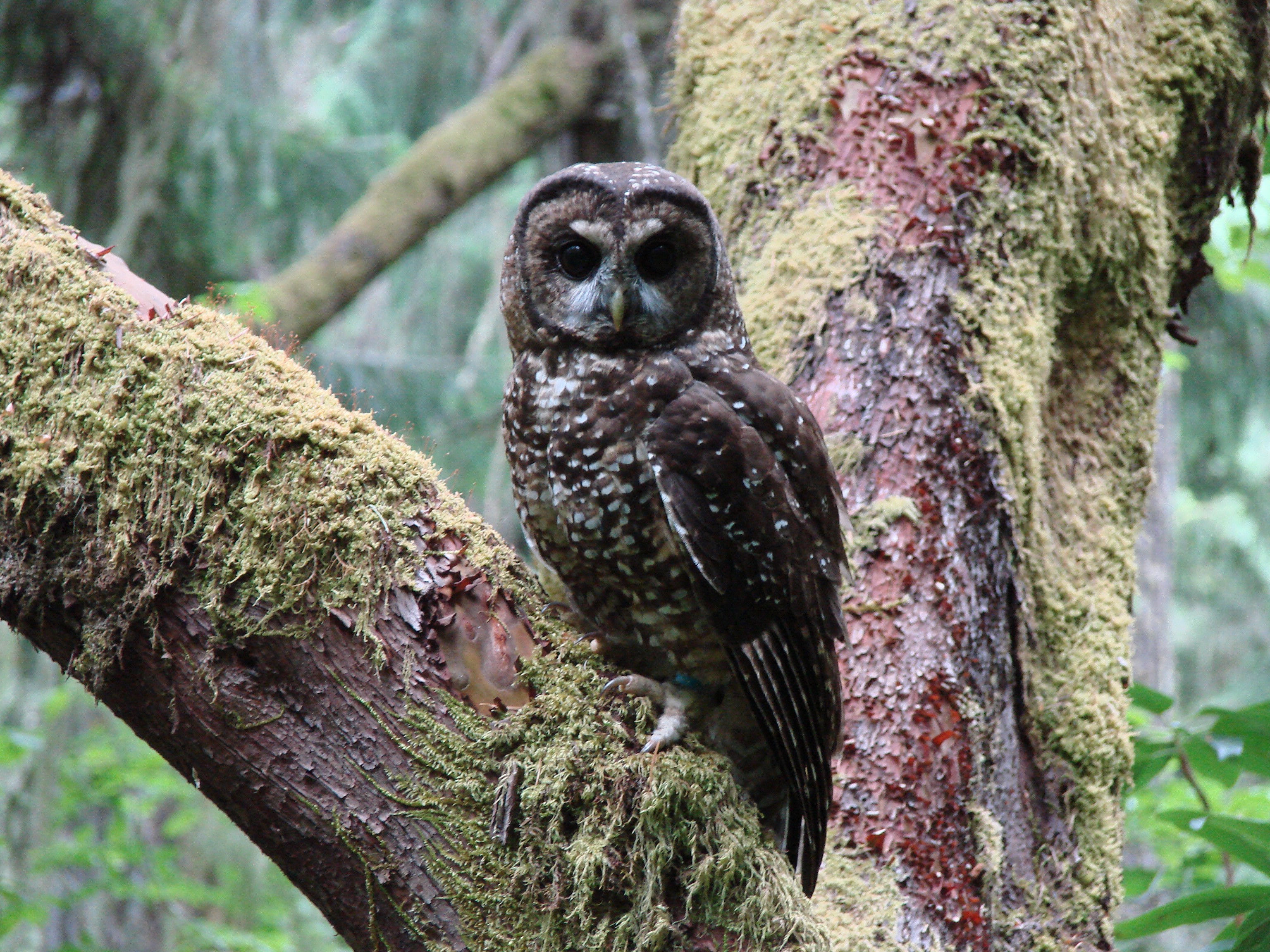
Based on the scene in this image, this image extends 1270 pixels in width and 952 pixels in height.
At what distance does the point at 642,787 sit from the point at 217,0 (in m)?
6.40

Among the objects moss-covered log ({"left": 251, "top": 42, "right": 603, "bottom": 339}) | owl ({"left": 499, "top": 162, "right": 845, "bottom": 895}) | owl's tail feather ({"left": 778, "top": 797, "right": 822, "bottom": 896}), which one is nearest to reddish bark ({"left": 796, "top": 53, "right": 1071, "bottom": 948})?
owl's tail feather ({"left": 778, "top": 797, "right": 822, "bottom": 896})

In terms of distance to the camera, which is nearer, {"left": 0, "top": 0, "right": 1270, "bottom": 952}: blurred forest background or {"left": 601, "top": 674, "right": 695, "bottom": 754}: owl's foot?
{"left": 601, "top": 674, "right": 695, "bottom": 754}: owl's foot

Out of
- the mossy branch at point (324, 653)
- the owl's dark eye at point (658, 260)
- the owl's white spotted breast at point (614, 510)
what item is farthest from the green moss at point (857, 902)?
the owl's dark eye at point (658, 260)

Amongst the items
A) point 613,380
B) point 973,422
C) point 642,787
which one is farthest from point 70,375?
point 973,422

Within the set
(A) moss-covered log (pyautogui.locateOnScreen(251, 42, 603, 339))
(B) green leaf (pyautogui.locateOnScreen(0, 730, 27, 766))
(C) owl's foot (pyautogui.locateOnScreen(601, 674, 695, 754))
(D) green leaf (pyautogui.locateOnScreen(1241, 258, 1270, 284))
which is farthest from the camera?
(A) moss-covered log (pyautogui.locateOnScreen(251, 42, 603, 339))

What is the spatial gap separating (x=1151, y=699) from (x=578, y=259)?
2105 millimetres

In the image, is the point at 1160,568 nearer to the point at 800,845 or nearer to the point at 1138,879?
the point at 1138,879

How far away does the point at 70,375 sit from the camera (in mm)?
2047

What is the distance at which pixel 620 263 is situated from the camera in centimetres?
260

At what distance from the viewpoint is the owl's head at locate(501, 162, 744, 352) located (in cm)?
261

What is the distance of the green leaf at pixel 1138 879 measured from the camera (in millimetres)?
3279

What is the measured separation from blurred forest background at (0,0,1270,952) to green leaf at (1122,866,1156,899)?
0.01m

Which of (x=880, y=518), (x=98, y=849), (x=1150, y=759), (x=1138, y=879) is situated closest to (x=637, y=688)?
(x=880, y=518)

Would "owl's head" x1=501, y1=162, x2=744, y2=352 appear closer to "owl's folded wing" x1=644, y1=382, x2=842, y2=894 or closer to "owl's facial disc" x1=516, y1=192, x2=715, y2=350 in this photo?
"owl's facial disc" x1=516, y1=192, x2=715, y2=350
